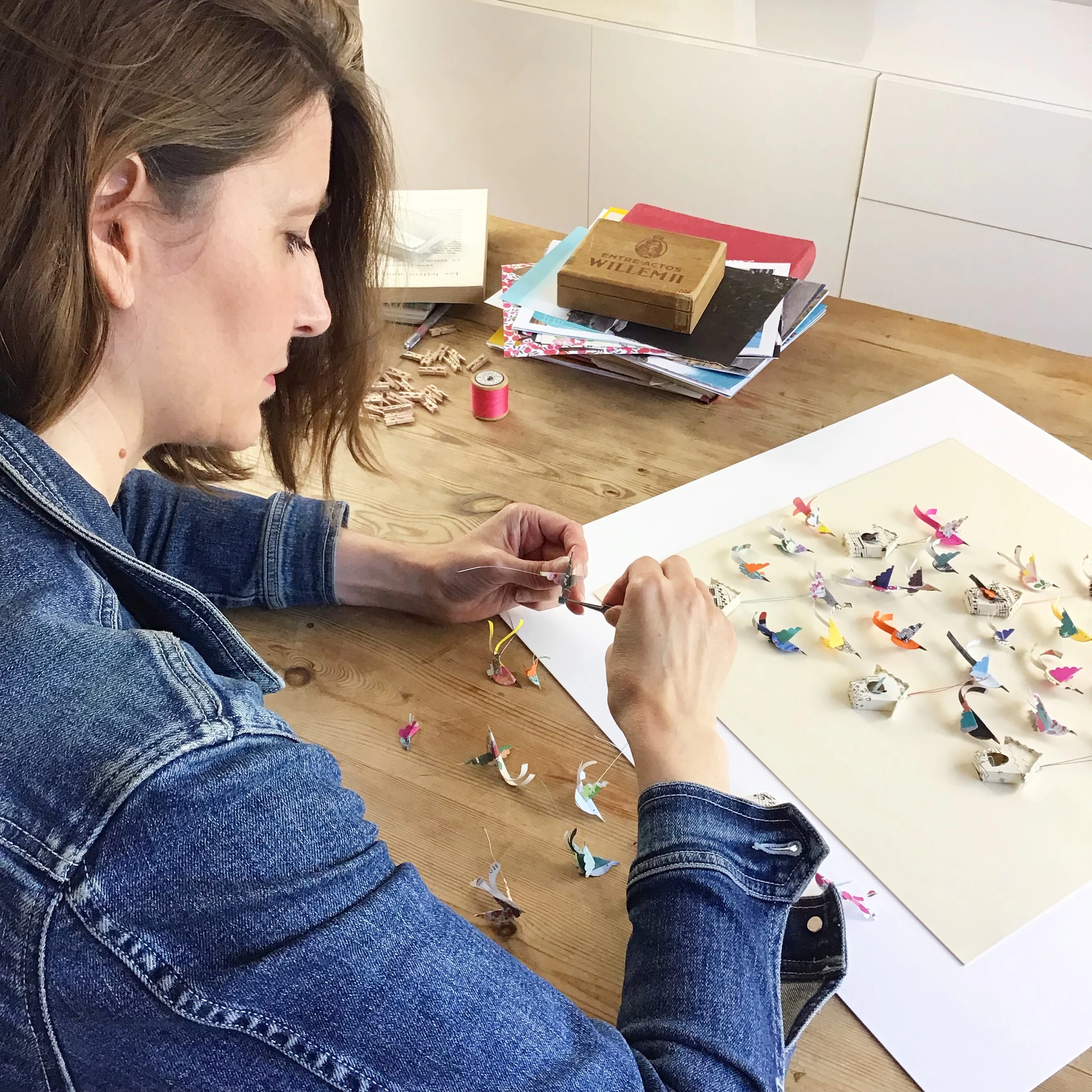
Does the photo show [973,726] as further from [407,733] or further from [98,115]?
[98,115]

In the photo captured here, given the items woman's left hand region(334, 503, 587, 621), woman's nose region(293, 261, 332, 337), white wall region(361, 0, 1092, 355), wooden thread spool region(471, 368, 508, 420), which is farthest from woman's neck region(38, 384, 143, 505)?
white wall region(361, 0, 1092, 355)

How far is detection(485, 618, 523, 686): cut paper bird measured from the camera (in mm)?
1013

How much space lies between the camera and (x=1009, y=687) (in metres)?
0.98

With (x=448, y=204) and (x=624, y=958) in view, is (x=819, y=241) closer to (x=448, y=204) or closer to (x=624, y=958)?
(x=448, y=204)

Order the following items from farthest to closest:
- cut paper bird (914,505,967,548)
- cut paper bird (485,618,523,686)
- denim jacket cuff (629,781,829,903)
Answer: cut paper bird (914,505,967,548) → cut paper bird (485,618,523,686) → denim jacket cuff (629,781,829,903)

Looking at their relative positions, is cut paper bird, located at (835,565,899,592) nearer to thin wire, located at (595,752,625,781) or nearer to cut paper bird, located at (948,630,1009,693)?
cut paper bird, located at (948,630,1009,693)

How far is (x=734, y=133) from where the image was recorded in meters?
2.67

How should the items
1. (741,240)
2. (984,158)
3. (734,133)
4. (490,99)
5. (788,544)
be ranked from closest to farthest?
1. (788,544)
2. (741,240)
3. (984,158)
4. (734,133)
5. (490,99)

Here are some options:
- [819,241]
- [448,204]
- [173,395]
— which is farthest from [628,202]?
[173,395]

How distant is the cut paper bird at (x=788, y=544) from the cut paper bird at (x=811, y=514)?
33 millimetres

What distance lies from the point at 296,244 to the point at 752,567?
1.89 ft

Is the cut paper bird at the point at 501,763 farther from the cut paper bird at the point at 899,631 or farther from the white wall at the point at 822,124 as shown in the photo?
the white wall at the point at 822,124

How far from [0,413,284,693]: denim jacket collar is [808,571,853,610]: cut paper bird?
0.56 meters

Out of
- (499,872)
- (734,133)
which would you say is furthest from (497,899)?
(734,133)
